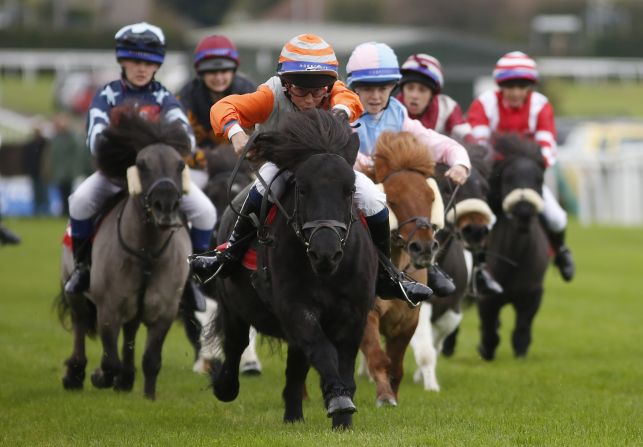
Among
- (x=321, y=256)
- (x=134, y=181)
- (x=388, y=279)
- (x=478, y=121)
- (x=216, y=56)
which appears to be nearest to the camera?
(x=321, y=256)

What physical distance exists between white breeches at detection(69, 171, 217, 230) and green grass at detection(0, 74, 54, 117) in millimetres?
40044

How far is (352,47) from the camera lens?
3900 centimetres

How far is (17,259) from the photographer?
23.6 m

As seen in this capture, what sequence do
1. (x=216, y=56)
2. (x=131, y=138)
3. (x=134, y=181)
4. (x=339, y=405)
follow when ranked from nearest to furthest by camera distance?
(x=339, y=405)
(x=134, y=181)
(x=131, y=138)
(x=216, y=56)

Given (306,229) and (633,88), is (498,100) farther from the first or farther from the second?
(633,88)

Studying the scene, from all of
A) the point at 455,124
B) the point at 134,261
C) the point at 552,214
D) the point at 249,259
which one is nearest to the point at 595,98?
the point at 552,214

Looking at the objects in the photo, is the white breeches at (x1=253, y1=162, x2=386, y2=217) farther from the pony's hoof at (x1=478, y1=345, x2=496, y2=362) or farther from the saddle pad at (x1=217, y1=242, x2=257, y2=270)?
the pony's hoof at (x1=478, y1=345, x2=496, y2=362)

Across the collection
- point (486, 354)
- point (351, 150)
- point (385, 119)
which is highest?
point (385, 119)

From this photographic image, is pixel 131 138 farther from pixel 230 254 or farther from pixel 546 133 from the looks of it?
pixel 546 133

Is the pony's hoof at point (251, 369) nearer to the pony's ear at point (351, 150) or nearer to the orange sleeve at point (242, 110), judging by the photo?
the orange sleeve at point (242, 110)

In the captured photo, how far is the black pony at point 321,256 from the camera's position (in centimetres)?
740

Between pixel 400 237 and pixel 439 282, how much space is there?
707mm

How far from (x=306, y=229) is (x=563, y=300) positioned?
1193cm

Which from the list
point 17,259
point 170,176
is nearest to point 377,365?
point 170,176
